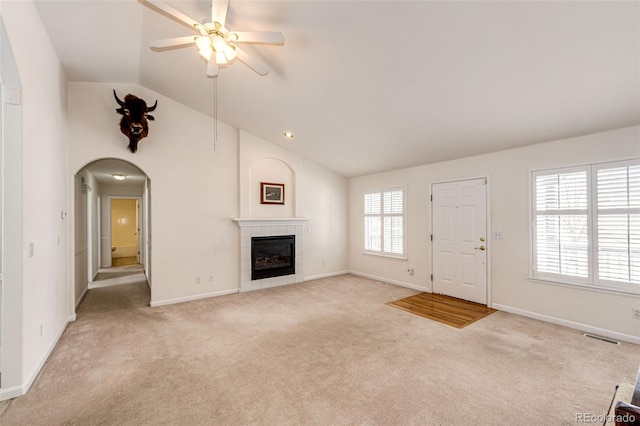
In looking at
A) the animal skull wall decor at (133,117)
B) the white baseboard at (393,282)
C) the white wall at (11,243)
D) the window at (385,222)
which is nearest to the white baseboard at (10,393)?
the white wall at (11,243)

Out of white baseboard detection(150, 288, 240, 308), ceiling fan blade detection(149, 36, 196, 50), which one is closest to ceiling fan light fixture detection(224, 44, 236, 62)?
ceiling fan blade detection(149, 36, 196, 50)

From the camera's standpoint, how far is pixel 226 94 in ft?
13.7

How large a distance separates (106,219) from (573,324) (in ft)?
34.9

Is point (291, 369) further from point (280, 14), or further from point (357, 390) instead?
point (280, 14)

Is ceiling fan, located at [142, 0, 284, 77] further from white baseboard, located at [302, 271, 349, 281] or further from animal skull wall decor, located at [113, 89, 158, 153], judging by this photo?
white baseboard, located at [302, 271, 349, 281]

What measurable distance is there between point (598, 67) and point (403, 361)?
10.4ft

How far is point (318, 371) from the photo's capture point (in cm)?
257

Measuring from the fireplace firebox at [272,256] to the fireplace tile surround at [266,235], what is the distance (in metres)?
0.08

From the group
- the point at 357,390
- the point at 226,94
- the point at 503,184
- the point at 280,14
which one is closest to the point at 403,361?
the point at 357,390

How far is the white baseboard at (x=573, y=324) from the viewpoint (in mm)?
3144

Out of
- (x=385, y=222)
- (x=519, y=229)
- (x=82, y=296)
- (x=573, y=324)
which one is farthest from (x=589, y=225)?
(x=82, y=296)

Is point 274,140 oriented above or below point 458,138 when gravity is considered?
above

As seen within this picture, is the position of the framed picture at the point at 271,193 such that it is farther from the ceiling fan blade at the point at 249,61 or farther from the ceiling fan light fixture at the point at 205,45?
the ceiling fan light fixture at the point at 205,45

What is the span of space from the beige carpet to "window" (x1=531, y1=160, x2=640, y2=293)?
0.75m
